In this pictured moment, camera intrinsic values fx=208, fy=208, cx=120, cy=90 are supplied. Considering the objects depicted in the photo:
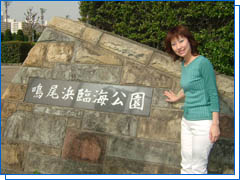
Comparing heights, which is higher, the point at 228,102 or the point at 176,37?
the point at 176,37

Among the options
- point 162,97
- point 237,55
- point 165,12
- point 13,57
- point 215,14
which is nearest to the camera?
point 237,55

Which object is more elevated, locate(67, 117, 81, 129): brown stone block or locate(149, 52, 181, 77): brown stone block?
locate(149, 52, 181, 77): brown stone block

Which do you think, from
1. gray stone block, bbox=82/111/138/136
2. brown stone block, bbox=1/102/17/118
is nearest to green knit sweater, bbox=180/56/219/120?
gray stone block, bbox=82/111/138/136

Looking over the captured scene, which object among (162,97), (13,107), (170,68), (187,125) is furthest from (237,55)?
(13,107)

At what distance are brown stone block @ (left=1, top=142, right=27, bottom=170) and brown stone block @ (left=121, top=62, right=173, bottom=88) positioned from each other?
1.69 meters

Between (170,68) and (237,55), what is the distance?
0.76m

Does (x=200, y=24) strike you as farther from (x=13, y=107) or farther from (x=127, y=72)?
(x=13, y=107)

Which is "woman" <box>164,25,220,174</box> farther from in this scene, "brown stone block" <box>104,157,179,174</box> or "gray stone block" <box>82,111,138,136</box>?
"gray stone block" <box>82,111,138,136</box>

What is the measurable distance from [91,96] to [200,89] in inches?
57.8

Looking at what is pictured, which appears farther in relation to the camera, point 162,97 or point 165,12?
point 165,12

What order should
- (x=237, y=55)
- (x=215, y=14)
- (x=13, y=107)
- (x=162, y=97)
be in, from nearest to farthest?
(x=237, y=55)
(x=162, y=97)
(x=13, y=107)
(x=215, y=14)

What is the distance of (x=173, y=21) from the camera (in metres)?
5.78

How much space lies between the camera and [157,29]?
6.08m

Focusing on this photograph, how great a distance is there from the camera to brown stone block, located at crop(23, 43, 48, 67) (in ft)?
10.1
